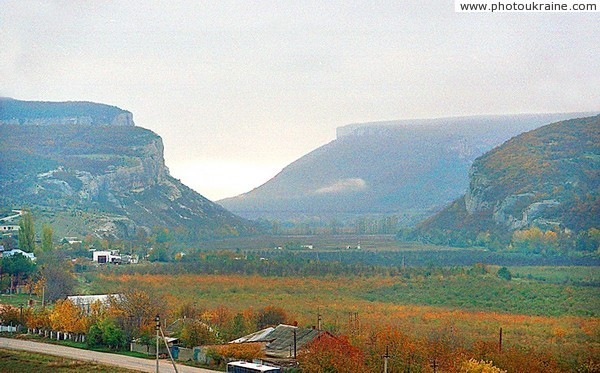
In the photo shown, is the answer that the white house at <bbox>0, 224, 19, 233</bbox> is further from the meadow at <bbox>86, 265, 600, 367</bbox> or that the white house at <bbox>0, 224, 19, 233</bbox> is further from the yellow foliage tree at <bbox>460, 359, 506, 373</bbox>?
the yellow foliage tree at <bbox>460, 359, 506, 373</bbox>

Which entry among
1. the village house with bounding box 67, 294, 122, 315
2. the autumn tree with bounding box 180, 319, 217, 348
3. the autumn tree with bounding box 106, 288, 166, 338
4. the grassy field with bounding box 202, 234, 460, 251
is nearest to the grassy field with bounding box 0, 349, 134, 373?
the autumn tree with bounding box 180, 319, 217, 348

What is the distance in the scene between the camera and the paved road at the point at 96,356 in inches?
A: 1205

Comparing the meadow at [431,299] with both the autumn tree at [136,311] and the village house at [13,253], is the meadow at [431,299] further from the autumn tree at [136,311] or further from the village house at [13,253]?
the village house at [13,253]

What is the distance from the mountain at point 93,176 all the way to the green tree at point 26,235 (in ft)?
11.8

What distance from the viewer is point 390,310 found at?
1768 inches

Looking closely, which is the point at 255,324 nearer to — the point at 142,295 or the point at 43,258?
the point at 142,295

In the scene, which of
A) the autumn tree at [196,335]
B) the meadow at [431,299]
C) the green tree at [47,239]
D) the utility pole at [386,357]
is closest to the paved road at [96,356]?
the autumn tree at [196,335]

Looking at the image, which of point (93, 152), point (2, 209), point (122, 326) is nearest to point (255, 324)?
point (122, 326)

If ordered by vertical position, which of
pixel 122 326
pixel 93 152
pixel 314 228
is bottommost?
pixel 122 326

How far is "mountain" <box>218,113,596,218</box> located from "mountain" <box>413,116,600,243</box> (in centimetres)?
1043

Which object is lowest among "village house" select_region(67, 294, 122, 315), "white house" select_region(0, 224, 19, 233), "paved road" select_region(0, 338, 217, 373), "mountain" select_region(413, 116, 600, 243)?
"paved road" select_region(0, 338, 217, 373)

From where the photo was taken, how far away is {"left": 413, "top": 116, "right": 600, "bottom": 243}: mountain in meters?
67.8

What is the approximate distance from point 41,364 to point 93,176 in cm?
5444

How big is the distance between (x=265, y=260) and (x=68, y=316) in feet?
75.3
